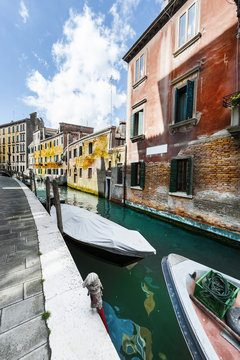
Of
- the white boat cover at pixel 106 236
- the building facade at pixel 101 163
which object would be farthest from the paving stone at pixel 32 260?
the building facade at pixel 101 163

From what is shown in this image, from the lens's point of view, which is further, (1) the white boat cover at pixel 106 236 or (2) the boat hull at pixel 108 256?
(2) the boat hull at pixel 108 256

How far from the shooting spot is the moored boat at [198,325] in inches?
66.1

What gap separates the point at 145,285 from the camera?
3.57 meters

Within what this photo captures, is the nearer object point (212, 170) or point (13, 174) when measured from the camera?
point (212, 170)

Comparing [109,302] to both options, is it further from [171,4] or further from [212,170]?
[171,4]

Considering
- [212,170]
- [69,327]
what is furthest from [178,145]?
[69,327]

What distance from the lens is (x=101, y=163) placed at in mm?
14375

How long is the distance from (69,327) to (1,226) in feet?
11.6

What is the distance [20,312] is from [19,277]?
0.61m

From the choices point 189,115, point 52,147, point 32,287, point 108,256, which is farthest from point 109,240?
point 52,147

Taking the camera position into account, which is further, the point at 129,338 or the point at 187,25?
the point at 187,25

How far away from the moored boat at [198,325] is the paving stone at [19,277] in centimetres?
210

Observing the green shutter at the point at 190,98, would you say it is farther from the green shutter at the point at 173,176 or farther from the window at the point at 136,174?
the window at the point at 136,174

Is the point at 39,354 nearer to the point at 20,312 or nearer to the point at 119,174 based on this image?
the point at 20,312
